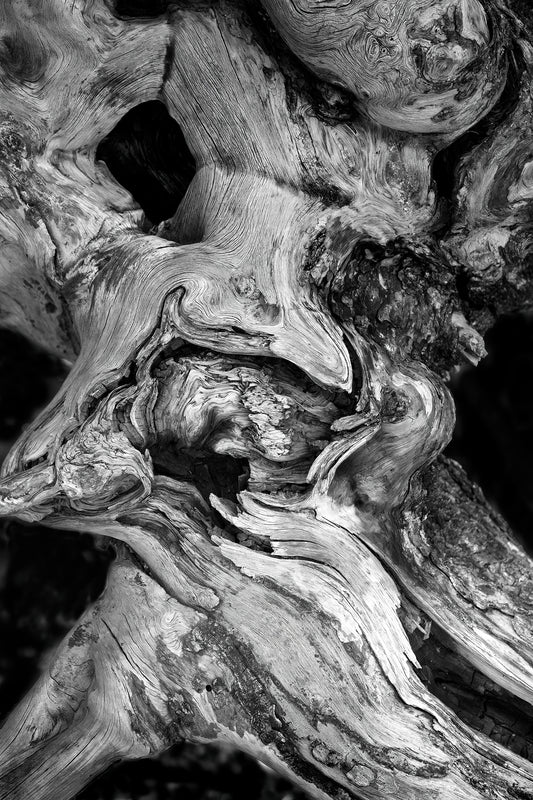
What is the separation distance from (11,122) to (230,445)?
108cm

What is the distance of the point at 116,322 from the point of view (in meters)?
1.72

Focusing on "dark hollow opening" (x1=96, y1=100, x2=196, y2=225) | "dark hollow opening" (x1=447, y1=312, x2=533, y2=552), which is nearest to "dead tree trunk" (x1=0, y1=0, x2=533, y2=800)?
"dark hollow opening" (x1=96, y1=100, x2=196, y2=225)

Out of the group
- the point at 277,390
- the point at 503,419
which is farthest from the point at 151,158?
the point at 503,419

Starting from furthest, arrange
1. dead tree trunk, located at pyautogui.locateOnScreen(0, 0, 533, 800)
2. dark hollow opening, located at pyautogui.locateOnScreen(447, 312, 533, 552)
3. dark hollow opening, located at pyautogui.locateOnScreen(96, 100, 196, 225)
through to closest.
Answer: dark hollow opening, located at pyautogui.locateOnScreen(447, 312, 533, 552), dark hollow opening, located at pyautogui.locateOnScreen(96, 100, 196, 225), dead tree trunk, located at pyautogui.locateOnScreen(0, 0, 533, 800)

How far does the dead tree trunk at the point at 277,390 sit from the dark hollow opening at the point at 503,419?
0.67m

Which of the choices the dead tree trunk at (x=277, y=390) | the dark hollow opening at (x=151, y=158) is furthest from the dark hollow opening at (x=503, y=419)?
the dark hollow opening at (x=151, y=158)

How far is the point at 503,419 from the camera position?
101 inches

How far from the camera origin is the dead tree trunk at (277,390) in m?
1.63

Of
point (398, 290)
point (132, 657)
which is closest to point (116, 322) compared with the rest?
point (398, 290)

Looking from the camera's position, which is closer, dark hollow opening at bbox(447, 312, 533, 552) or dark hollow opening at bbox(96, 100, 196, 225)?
dark hollow opening at bbox(96, 100, 196, 225)

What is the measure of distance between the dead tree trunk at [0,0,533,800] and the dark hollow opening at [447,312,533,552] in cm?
67

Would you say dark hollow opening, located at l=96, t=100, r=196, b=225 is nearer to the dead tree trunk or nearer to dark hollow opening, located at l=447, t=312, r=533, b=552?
the dead tree trunk

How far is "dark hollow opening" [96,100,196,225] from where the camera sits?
2.00 metres

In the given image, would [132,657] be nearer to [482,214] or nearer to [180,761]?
[180,761]
